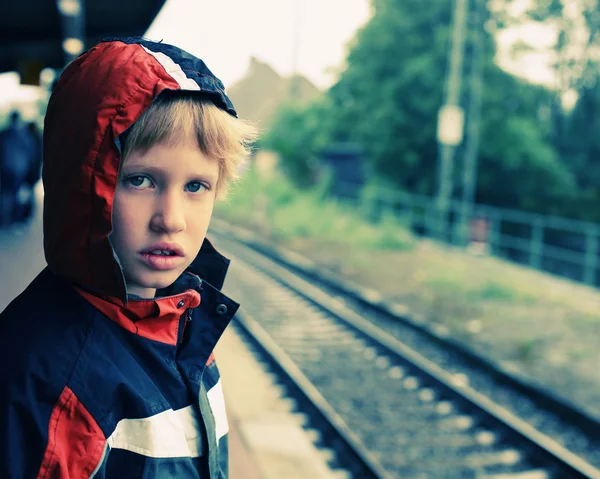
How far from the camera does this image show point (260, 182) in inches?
930

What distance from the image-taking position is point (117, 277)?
42.2 inches

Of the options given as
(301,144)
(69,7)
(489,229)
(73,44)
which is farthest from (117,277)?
(301,144)

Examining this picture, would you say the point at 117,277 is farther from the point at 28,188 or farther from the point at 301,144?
the point at 301,144

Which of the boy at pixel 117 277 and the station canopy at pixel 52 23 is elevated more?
the station canopy at pixel 52 23

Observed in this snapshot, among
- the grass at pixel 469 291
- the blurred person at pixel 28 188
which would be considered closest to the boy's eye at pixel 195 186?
the grass at pixel 469 291

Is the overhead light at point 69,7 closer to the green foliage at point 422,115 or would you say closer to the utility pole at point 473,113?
the utility pole at point 473,113

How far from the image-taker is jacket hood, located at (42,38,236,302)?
1.04 m

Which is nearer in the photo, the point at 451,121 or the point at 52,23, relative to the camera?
the point at 52,23

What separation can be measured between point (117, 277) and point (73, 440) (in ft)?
0.79

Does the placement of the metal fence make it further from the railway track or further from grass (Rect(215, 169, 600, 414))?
the railway track

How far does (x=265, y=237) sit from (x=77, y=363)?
16.2m

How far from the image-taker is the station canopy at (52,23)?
26.8ft

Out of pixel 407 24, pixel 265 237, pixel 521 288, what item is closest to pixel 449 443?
pixel 521 288

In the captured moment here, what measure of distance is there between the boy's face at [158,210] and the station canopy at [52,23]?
6060mm
